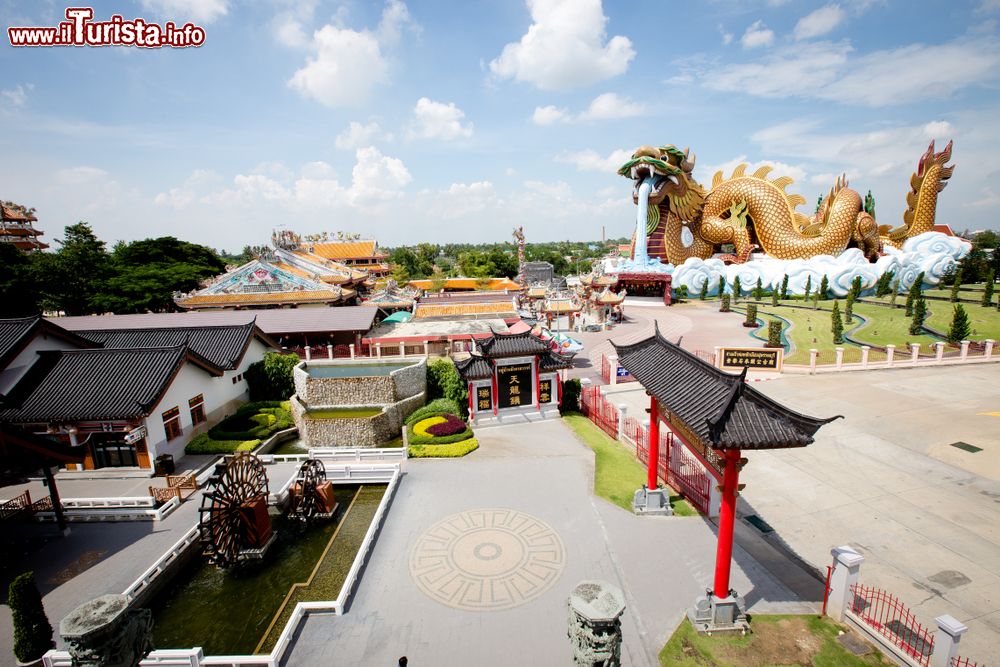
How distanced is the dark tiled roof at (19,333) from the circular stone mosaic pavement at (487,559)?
15478 mm

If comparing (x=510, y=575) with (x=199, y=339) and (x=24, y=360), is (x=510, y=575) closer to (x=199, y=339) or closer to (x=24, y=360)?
(x=24, y=360)

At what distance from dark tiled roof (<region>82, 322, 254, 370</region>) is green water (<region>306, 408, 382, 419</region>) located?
419 centimetres

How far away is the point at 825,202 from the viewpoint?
4606 cm

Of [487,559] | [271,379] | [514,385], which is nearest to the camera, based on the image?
[487,559]

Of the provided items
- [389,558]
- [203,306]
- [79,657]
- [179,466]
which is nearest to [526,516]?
[389,558]

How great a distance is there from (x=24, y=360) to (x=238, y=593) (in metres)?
12.8

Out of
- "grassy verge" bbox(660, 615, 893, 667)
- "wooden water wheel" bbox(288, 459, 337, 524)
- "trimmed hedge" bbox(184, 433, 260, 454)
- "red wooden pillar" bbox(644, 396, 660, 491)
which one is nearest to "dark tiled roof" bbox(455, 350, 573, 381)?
"wooden water wheel" bbox(288, 459, 337, 524)

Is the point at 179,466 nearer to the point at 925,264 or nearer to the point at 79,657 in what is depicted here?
the point at 79,657

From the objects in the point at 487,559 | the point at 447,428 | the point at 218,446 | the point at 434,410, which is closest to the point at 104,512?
the point at 218,446

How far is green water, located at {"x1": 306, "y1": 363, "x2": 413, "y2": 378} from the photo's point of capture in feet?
69.8

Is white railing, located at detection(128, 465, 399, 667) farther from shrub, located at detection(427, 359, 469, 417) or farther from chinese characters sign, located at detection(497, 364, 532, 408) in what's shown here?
shrub, located at detection(427, 359, 469, 417)

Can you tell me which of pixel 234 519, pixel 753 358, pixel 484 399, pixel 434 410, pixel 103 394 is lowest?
pixel 234 519

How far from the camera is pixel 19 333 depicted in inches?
626

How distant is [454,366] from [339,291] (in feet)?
55.6
